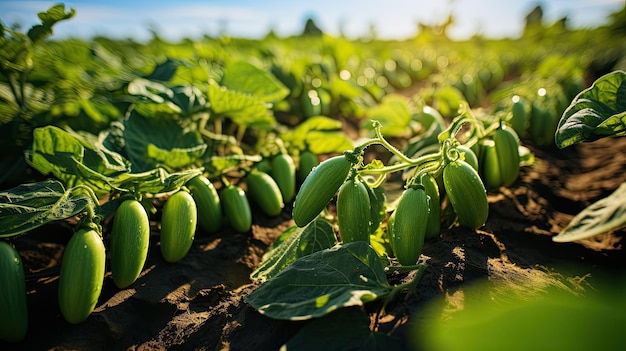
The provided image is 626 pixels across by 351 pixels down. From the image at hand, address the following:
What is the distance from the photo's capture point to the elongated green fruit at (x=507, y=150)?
6.54 ft

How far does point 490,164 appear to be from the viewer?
2082 millimetres

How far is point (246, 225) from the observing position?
2.11 meters

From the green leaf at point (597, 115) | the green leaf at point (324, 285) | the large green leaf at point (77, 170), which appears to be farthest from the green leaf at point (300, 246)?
the green leaf at point (597, 115)

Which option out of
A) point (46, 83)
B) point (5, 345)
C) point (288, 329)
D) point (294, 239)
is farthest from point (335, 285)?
point (46, 83)

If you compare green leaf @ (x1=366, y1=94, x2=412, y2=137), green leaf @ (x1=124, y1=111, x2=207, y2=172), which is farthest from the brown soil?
green leaf @ (x1=366, y1=94, x2=412, y2=137)

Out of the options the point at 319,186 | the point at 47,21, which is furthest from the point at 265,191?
the point at 47,21

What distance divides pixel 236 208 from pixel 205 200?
163 mm

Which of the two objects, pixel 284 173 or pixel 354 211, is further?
pixel 284 173

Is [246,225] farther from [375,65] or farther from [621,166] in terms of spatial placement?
[375,65]

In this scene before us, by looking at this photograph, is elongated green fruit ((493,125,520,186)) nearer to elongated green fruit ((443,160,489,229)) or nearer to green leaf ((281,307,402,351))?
elongated green fruit ((443,160,489,229))

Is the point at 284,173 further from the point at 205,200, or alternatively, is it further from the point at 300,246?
the point at 300,246

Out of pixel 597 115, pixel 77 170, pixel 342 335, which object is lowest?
pixel 342 335

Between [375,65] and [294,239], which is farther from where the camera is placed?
[375,65]

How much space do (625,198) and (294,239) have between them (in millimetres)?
1111
